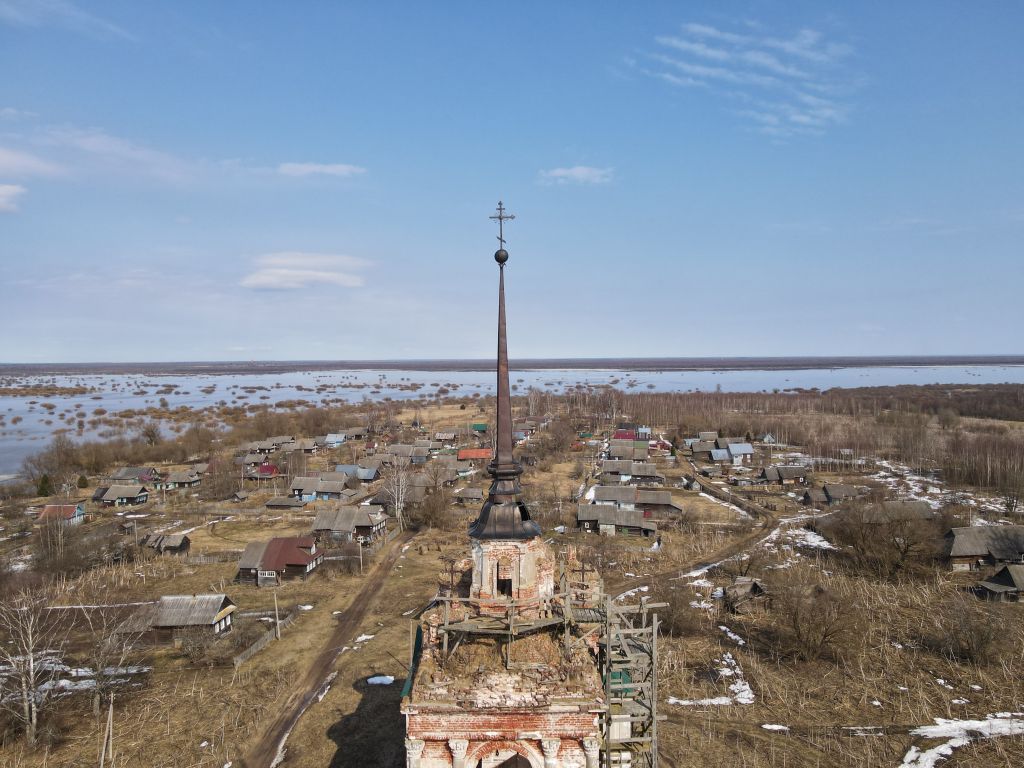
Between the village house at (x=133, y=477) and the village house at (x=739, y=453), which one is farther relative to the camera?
the village house at (x=739, y=453)

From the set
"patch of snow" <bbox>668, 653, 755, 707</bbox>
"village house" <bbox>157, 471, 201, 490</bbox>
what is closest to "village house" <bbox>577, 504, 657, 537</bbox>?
"patch of snow" <bbox>668, 653, 755, 707</bbox>

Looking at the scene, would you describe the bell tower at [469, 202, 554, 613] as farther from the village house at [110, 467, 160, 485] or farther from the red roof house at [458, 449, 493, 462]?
the village house at [110, 467, 160, 485]

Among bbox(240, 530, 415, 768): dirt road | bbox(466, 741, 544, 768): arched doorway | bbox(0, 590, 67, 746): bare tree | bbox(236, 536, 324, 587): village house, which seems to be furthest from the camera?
bbox(236, 536, 324, 587): village house

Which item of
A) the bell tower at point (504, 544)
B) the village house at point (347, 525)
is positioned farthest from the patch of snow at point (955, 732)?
the village house at point (347, 525)

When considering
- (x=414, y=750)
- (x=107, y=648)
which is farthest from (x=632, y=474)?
(x=414, y=750)

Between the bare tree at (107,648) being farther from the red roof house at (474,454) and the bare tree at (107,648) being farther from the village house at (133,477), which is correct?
the red roof house at (474,454)

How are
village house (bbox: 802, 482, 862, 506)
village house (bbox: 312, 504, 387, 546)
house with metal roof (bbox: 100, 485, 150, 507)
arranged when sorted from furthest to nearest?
house with metal roof (bbox: 100, 485, 150, 507), village house (bbox: 802, 482, 862, 506), village house (bbox: 312, 504, 387, 546)

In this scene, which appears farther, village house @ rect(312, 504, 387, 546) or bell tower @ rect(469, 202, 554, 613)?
village house @ rect(312, 504, 387, 546)
